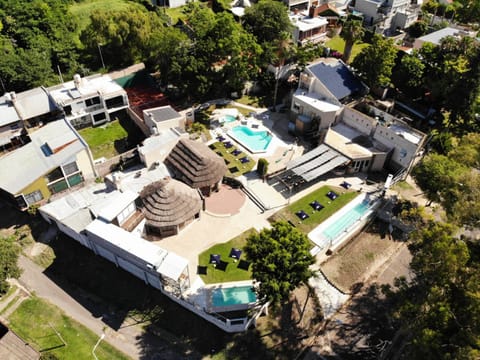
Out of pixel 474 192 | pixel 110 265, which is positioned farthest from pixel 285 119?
pixel 110 265

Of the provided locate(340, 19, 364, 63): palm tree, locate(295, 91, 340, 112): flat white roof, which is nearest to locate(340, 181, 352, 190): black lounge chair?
locate(295, 91, 340, 112): flat white roof

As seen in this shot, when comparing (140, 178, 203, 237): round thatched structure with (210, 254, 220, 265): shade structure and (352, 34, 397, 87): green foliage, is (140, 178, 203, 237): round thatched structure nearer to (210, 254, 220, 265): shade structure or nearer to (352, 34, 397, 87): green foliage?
(210, 254, 220, 265): shade structure

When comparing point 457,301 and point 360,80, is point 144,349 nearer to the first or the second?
point 457,301

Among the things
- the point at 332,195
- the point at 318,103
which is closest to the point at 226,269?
the point at 332,195

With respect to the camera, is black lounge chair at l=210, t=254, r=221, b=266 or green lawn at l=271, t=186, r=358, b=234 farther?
green lawn at l=271, t=186, r=358, b=234

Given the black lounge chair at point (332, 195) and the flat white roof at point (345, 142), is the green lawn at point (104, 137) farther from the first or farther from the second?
the flat white roof at point (345, 142)

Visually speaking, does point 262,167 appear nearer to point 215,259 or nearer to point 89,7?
point 215,259

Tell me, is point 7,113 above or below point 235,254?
above
